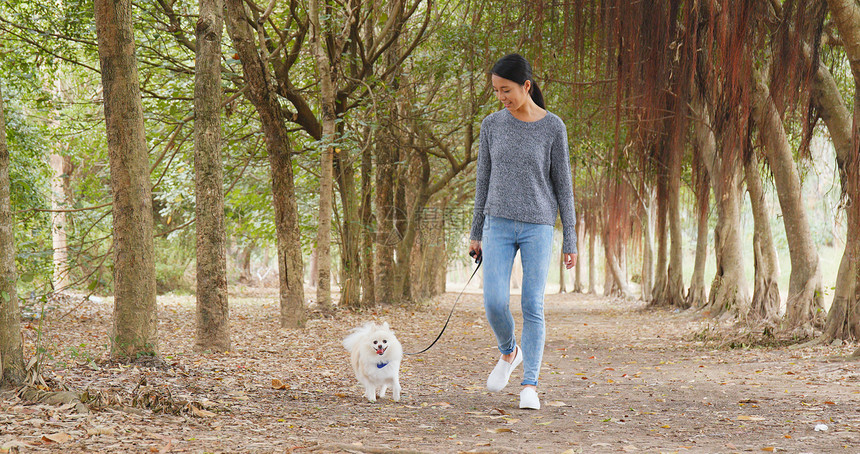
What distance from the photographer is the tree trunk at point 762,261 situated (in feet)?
33.9

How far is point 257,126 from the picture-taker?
13625 mm

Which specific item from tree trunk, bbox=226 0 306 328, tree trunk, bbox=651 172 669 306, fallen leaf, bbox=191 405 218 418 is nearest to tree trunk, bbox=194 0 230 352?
tree trunk, bbox=226 0 306 328

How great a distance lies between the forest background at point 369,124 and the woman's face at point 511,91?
8.67ft

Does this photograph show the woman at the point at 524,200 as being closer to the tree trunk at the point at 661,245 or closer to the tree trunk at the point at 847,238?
the tree trunk at the point at 847,238

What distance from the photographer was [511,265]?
3873 mm

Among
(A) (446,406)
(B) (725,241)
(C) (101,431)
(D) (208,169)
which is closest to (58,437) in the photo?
(C) (101,431)

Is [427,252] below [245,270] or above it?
above

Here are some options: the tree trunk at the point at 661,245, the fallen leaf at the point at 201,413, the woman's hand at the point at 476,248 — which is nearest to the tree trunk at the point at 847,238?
the woman's hand at the point at 476,248

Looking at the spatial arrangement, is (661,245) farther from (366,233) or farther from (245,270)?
(245,270)

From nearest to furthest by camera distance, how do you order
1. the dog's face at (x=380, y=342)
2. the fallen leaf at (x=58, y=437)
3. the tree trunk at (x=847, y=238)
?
→ the fallen leaf at (x=58, y=437)
the dog's face at (x=380, y=342)
the tree trunk at (x=847, y=238)

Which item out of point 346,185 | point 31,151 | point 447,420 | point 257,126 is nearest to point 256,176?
point 257,126

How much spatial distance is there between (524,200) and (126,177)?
9.54 feet

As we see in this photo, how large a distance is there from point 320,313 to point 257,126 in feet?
14.7

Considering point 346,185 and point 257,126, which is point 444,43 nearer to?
point 346,185
